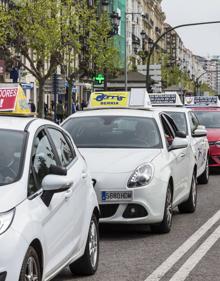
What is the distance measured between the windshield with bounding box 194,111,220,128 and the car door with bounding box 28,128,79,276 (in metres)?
13.3

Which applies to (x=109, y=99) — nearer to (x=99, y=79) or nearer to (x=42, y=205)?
(x=42, y=205)

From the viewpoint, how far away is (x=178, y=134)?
1105 cm

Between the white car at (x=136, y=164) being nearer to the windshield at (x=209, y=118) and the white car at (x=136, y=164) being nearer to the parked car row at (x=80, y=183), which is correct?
the parked car row at (x=80, y=183)

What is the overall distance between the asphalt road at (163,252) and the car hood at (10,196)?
5.78ft

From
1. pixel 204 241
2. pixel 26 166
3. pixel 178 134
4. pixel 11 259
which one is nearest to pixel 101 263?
pixel 204 241

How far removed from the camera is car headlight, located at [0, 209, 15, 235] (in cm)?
464

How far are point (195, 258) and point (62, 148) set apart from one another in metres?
1.91

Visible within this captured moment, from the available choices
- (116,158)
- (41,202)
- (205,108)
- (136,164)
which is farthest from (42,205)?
(205,108)

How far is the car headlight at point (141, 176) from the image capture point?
8.64 m

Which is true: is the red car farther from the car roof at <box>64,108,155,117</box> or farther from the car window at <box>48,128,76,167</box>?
the car window at <box>48,128,76,167</box>

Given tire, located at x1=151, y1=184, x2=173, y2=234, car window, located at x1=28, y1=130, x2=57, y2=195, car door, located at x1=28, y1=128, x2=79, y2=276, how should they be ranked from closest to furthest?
1. car door, located at x1=28, y1=128, x2=79, y2=276
2. car window, located at x1=28, y1=130, x2=57, y2=195
3. tire, located at x1=151, y1=184, x2=173, y2=234

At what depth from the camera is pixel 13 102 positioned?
699cm

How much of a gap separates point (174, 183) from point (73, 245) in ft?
12.3

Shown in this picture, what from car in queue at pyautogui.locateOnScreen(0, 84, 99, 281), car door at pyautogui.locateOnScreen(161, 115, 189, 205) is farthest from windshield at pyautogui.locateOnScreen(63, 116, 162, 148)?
car in queue at pyautogui.locateOnScreen(0, 84, 99, 281)
